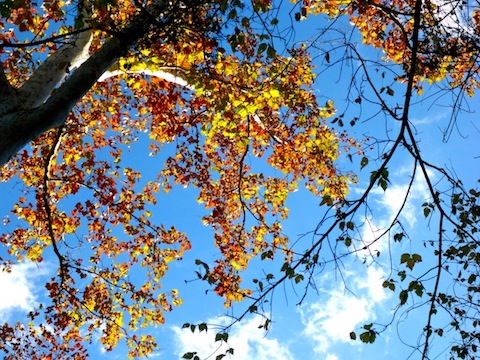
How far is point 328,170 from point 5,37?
28.0ft

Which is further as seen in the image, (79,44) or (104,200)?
(104,200)

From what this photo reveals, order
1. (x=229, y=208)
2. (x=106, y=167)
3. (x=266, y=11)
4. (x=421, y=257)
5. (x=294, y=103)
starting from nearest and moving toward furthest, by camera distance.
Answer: (x=421, y=257)
(x=266, y=11)
(x=294, y=103)
(x=106, y=167)
(x=229, y=208)

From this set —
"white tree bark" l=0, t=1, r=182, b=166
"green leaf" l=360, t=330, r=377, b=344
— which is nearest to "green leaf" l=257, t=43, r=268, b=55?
"white tree bark" l=0, t=1, r=182, b=166

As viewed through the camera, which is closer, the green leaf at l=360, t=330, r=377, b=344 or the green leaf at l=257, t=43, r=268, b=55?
the green leaf at l=360, t=330, r=377, b=344

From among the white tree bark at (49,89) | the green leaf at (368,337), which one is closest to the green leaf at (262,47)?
the white tree bark at (49,89)

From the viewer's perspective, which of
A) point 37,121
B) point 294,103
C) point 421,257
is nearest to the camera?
point 421,257

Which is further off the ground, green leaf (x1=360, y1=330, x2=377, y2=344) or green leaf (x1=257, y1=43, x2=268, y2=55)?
green leaf (x1=257, y1=43, x2=268, y2=55)

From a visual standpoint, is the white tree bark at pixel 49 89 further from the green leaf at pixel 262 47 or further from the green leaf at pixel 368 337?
the green leaf at pixel 368 337

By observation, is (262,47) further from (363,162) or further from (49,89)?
(49,89)

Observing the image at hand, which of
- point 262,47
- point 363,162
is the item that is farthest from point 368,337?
point 262,47

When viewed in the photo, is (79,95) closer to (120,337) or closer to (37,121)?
(37,121)

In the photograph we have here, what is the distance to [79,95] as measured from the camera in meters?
4.03

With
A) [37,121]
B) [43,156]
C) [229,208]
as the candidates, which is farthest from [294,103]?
[43,156]

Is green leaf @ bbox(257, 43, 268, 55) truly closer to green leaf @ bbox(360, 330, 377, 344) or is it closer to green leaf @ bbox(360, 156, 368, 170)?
green leaf @ bbox(360, 156, 368, 170)
